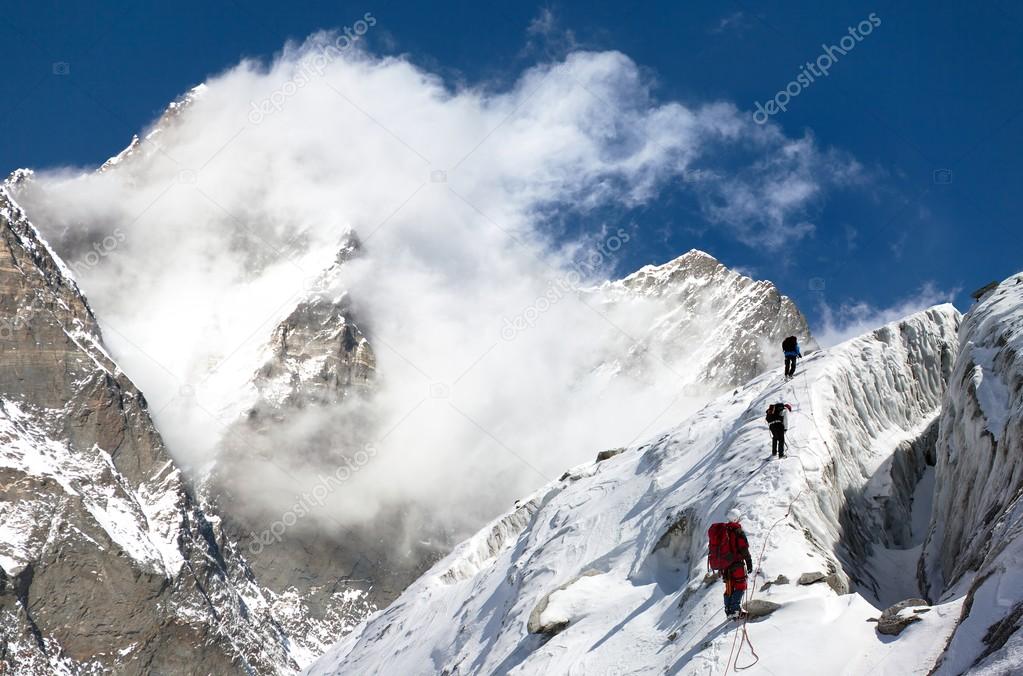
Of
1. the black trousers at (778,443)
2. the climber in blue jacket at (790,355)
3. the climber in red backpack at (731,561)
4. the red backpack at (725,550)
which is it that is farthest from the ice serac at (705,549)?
the red backpack at (725,550)

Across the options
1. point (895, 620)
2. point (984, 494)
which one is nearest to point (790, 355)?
point (984, 494)

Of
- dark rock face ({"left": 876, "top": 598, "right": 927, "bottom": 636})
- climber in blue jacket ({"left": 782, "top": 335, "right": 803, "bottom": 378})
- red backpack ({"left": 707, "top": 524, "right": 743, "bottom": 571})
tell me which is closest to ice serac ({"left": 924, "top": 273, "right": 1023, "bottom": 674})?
dark rock face ({"left": 876, "top": 598, "right": 927, "bottom": 636})

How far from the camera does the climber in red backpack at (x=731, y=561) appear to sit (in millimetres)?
20672

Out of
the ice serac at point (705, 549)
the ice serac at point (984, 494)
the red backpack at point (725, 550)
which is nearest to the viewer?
the ice serac at point (984, 494)

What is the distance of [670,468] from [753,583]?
47.1ft

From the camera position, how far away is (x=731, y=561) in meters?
20.7

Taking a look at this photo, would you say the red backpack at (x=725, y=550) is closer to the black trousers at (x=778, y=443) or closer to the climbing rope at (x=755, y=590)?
the climbing rope at (x=755, y=590)

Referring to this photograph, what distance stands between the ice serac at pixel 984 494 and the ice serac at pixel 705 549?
166 cm

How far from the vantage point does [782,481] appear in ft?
89.1

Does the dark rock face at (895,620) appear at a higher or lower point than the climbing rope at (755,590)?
lower

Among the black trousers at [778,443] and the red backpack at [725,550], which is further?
the black trousers at [778,443]

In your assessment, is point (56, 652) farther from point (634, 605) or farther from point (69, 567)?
point (634, 605)

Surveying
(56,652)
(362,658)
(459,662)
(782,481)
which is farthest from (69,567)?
(782,481)

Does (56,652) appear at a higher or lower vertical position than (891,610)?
higher
